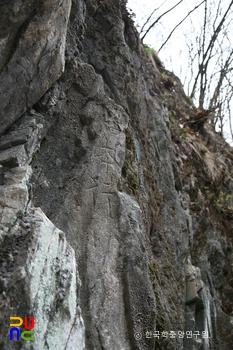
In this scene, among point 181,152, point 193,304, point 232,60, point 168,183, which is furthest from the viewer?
point 232,60

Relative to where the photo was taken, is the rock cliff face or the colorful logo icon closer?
the colorful logo icon

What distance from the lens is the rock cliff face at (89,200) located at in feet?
9.23

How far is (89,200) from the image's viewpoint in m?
3.89

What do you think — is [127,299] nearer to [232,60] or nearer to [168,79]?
[168,79]

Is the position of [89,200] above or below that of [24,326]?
above

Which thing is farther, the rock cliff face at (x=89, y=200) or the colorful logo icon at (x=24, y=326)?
the rock cliff face at (x=89, y=200)

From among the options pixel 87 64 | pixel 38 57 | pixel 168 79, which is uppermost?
pixel 168 79

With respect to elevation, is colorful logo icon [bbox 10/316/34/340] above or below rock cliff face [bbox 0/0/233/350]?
below

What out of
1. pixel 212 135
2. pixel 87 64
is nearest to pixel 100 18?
pixel 87 64

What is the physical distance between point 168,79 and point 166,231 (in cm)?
531

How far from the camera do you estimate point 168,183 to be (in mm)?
5973

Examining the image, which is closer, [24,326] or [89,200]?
[24,326]

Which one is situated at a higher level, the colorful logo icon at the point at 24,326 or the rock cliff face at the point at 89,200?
the rock cliff face at the point at 89,200

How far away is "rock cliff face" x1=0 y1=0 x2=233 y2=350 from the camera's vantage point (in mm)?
2812
